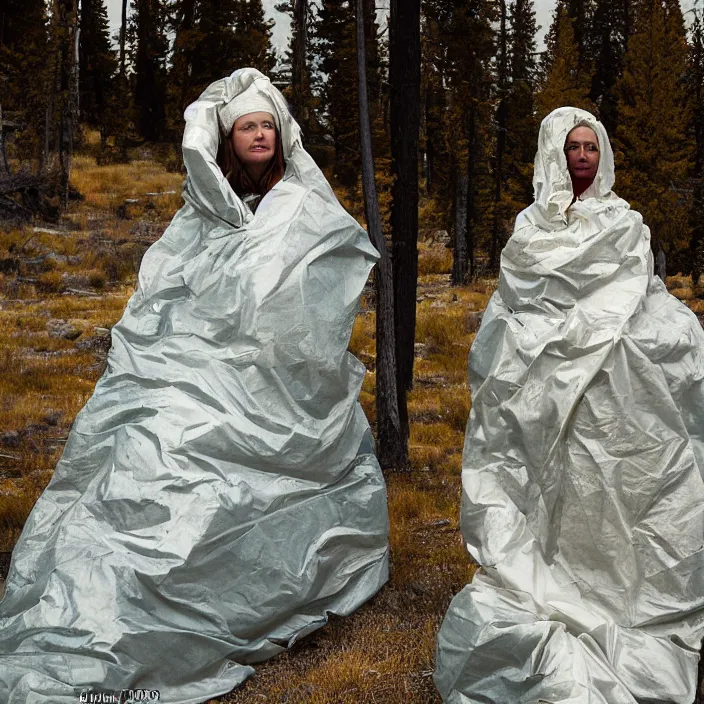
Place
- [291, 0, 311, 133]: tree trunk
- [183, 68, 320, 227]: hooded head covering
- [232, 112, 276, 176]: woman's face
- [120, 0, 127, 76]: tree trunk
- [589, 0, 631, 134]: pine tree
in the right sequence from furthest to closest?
[120, 0, 127, 76]: tree trunk
[589, 0, 631, 134]: pine tree
[291, 0, 311, 133]: tree trunk
[232, 112, 276, 176]: woman's face
[183, 68, 320, 227]: hooded head covering

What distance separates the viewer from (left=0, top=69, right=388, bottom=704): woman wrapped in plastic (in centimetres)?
327

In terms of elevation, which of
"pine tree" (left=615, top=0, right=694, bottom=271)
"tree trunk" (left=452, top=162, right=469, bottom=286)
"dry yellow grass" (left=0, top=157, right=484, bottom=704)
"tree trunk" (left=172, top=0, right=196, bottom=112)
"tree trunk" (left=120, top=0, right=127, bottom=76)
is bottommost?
"dry yellow grass" (left=0, top=157, right=484, bottom=704)

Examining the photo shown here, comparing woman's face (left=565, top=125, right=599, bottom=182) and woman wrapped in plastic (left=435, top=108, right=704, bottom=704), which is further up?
woman's face (left=565, top=125, right=599, bottom=182)

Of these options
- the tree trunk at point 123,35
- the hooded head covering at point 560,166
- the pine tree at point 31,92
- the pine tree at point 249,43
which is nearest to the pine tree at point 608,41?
the pine tree at point 249,43

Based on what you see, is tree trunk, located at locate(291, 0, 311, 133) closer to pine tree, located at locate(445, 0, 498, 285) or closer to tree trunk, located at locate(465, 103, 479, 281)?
pine tree, located at locate(445, 0, 498, 285)

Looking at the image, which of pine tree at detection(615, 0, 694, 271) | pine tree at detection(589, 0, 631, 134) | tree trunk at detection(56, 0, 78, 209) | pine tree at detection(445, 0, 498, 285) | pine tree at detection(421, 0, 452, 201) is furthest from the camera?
pine tree at detection(589, 0, 631, 134)

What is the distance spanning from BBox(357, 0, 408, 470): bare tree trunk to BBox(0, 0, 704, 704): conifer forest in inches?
0.6

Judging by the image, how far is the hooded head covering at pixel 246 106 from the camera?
13.9 ft

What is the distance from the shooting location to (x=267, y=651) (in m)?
3.75

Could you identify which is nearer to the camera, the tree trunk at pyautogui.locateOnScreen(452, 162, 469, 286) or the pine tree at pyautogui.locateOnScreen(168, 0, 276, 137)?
the tree trunk at pyautogui.locateOnScreen(452, 162, 469, 286)

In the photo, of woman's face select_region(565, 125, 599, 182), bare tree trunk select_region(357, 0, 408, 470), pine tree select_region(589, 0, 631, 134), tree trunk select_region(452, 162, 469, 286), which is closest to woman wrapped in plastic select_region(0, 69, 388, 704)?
woman's face select_region(565, 125, 599, 182)

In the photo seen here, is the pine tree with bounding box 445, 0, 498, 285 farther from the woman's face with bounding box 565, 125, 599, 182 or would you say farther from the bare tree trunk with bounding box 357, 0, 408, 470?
the woman's face with bounding box 565, 125, 599, 182

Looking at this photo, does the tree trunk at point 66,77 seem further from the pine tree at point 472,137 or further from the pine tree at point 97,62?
the pine tree at point 472,137

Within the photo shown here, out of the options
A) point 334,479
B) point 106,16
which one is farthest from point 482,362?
point 106,16
